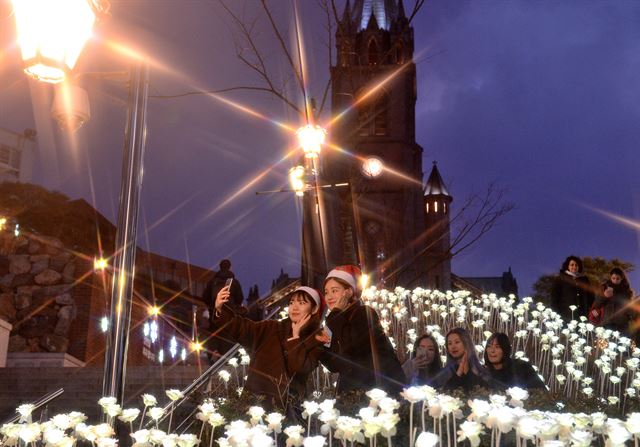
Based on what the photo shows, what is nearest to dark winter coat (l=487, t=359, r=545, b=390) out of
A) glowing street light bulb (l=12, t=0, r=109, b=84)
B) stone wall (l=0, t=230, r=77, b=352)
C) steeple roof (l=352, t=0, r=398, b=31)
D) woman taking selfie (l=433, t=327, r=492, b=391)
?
woman taking selfie (l=433, t=327, r=492, b=391)

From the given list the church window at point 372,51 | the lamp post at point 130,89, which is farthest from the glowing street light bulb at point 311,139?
the church window at point 372,51

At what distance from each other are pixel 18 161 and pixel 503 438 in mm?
45868

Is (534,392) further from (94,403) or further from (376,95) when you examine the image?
(376,95)

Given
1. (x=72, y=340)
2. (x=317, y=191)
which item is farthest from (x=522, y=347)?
(x=72, y=340)

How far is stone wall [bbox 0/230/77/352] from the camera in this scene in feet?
46.0

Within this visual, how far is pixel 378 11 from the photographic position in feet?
195

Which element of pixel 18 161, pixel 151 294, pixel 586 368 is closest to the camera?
pixel 586 368

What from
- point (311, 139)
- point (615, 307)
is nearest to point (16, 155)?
point (311, 139)

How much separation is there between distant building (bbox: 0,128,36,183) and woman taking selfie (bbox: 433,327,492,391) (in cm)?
4116

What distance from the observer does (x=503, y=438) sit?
16.4 ft

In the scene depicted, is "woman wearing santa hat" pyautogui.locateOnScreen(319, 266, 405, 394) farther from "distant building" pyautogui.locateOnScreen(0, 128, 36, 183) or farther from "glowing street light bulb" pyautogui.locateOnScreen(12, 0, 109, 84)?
"distant building" pyautogui.locateOnScreen(0, 128, 36, 183)

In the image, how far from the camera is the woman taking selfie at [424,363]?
8.12 m

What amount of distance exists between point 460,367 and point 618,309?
608 centimetres

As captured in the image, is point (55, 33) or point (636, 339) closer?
point (55, 33)
